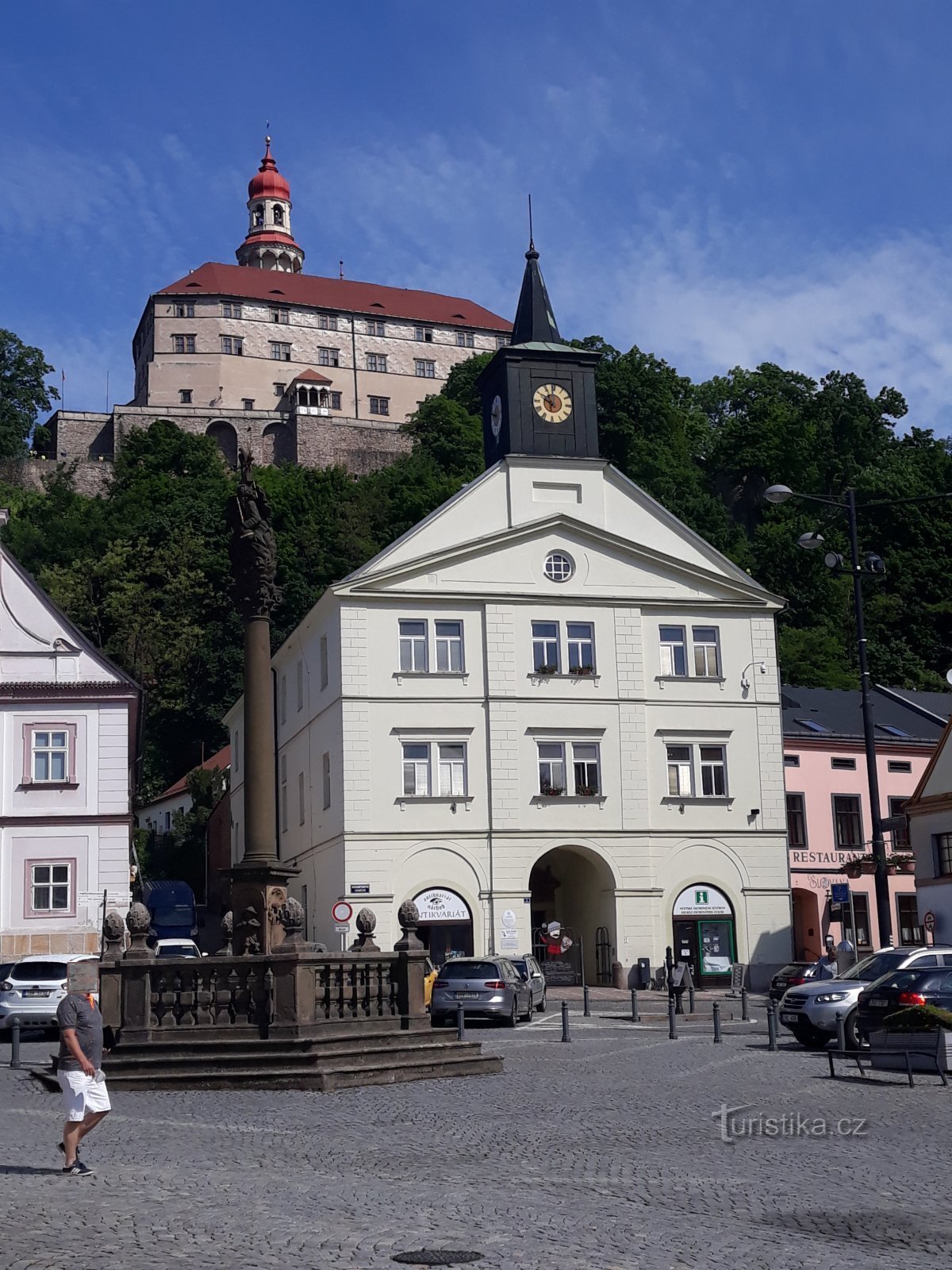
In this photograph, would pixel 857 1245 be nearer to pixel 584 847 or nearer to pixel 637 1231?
pixel 637 1231

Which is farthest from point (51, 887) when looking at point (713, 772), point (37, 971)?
point (713, 772)

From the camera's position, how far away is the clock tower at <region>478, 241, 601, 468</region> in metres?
49.7

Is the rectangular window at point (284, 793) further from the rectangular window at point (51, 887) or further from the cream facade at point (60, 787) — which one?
the rectangular window at point (51, 887)

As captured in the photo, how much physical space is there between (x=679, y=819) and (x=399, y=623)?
9614 millimetres

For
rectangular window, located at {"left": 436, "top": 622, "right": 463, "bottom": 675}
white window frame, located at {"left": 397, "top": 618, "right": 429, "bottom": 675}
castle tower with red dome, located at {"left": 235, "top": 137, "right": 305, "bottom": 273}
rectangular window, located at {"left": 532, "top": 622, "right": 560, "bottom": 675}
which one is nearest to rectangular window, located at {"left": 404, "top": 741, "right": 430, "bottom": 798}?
white window frame, located at {"left": 397, "top": 618, "right": 429, "bottom": 675}

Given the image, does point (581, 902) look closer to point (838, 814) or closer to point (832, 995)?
point (838, 814)

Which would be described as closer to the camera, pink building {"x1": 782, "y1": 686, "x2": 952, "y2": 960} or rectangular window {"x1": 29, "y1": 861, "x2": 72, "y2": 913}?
rectangular window {"x1": 29, "y1": 861, "x2": 72, "y2": 913}

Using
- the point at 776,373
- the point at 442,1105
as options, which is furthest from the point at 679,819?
the point at 776,373

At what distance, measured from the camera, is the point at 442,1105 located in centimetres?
1773

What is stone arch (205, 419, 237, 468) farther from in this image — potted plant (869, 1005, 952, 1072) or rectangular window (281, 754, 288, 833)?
potted plant (869, 1005, 952, 1072)

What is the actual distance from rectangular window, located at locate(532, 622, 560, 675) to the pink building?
9096mm

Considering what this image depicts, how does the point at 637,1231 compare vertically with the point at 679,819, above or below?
below

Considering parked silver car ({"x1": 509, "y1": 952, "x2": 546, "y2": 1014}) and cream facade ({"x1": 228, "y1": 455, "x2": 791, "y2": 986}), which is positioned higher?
cream facade ({"x1": 228, "y1": 455, "x2": 791, "y2": 986})

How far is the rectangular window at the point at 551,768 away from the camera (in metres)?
45.9
